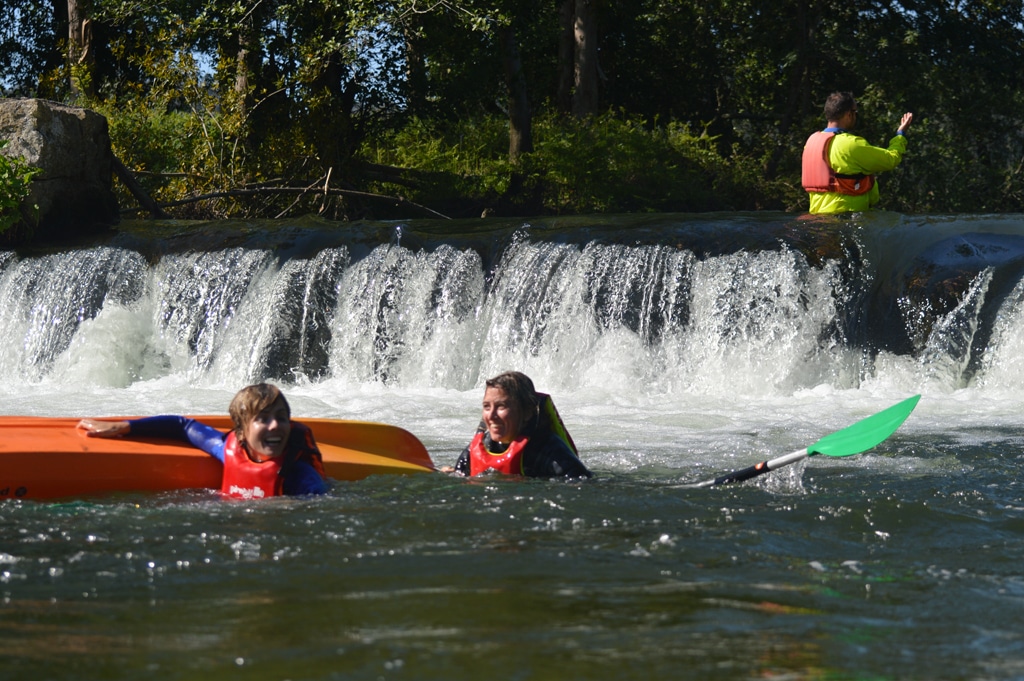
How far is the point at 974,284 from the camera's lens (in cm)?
934

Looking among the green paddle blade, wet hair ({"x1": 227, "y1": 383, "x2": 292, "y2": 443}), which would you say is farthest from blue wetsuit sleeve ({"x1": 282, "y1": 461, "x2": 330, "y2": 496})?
the green paddle blade

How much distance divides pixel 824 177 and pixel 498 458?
237 inches

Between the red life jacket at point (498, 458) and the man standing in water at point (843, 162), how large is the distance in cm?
533

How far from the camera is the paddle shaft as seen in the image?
16.8 feet

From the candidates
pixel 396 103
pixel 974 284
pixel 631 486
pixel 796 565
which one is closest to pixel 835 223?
pixel 974 284

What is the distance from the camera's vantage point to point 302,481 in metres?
4.94

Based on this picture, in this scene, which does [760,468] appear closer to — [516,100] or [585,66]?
[516,100]

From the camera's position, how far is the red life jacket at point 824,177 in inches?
406

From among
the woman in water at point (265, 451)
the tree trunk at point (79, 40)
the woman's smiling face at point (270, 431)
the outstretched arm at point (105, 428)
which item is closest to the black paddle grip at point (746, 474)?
the woman in water at point (265, 451)

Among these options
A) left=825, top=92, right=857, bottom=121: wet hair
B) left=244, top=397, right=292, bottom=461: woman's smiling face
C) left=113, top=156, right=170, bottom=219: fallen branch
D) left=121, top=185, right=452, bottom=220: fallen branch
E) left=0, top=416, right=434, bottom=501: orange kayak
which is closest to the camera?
left=244, top=397, right=292, bottom=461: woman's smiling face

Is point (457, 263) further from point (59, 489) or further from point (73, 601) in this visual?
point (73, 601)

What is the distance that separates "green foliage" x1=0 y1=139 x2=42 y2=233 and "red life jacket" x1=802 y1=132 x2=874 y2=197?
6844mm

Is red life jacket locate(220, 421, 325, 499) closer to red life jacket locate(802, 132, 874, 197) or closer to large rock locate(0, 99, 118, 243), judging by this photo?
red life jacket locate(802, 132, 874, 197)

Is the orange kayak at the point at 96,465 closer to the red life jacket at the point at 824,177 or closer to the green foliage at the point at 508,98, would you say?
the red life jacket at the point at 824,177
